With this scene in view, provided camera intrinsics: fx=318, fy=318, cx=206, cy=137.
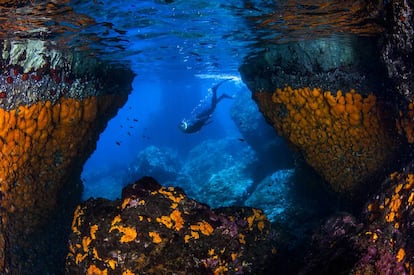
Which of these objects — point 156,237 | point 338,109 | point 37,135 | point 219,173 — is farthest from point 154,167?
point 156,237

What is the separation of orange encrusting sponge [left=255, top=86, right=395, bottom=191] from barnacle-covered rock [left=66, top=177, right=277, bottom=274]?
361 centimetres

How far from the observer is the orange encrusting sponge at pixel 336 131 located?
24.8ft

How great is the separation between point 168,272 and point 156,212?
917 millimetres

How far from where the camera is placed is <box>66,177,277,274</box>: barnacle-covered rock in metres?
4.82

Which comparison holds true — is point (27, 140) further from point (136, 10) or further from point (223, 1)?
point (223, 1)

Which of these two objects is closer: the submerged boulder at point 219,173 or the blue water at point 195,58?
the blue water at point 195,58

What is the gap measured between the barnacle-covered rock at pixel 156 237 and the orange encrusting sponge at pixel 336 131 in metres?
3.61

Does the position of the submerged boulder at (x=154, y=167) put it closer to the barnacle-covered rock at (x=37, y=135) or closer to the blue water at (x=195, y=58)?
the blue water at (x=195, y=58)

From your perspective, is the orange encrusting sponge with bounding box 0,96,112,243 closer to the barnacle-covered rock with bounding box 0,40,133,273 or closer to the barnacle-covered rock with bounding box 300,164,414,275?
the barnacle-covered rock with bounding box 0,40,133,273

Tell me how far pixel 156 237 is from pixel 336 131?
17.4ft

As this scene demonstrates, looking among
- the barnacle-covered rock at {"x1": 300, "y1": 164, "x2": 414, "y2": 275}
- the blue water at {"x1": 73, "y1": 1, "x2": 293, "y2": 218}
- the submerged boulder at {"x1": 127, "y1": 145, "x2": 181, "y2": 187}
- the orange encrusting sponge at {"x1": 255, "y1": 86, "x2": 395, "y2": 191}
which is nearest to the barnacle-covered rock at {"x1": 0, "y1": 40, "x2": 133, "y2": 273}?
the blue water at {"x1": 73, "y1": 1, "x2": 293, "y2": 218}

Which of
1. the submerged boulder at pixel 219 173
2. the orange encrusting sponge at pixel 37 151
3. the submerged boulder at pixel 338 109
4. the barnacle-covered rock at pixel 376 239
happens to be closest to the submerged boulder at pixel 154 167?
the submerged boulder at pixel 219 173

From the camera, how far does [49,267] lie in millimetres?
8727

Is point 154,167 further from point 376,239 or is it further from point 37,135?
point 376,239
